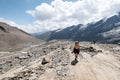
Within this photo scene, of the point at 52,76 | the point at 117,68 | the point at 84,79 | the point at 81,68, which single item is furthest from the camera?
the point at 117,68

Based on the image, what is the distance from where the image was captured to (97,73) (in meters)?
28.1

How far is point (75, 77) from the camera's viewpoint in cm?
2542

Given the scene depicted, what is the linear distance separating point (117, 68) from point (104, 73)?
15.9ft

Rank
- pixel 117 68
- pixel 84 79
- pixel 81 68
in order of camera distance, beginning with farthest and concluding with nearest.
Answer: pixel 117 68 < pixel 81 68 < pixel 84 79

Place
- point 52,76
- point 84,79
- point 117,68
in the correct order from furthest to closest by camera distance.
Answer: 1. point 117,68
2. point 52,76
3. point 84,79

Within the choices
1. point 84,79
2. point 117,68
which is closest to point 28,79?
point 84,79

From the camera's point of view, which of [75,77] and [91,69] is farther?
[91,69]

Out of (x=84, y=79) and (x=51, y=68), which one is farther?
(x=51, y=68)

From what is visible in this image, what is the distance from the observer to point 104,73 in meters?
28.5

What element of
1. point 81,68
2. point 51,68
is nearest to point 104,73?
point 81,68

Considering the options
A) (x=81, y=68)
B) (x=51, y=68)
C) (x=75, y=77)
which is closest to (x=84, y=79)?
(x=75, y=77)

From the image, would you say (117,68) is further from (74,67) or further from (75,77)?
(75,77)

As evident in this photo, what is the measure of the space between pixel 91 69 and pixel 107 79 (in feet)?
13.6

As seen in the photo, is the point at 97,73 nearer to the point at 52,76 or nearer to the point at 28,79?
the point at 52,76
